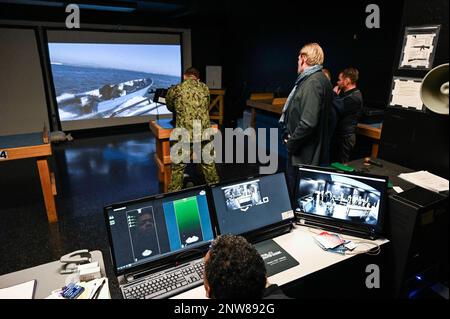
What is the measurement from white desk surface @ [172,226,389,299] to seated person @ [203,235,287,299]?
0.98ft

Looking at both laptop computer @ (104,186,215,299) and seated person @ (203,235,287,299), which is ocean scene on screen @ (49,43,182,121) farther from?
seated person @ (203,235,287,299)

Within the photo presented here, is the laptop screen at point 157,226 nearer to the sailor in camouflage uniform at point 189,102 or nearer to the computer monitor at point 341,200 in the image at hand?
the computer monitor at point 341,200

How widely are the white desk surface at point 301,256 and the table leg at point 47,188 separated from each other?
2233mm

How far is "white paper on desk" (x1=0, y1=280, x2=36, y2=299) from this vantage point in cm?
120

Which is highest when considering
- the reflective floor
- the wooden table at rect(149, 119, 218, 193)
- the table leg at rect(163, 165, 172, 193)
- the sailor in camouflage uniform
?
the sailor in camouflage uniform

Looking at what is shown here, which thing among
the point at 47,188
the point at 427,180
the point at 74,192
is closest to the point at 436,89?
the point at 427,180

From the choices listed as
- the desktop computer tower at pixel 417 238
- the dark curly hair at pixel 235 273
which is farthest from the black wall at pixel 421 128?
the dark curly hair at pixel 235 273

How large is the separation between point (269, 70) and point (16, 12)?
4509mm

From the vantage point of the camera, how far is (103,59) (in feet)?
20.0

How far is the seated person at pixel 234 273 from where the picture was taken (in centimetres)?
97

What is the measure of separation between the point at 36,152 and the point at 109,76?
397 centimetres

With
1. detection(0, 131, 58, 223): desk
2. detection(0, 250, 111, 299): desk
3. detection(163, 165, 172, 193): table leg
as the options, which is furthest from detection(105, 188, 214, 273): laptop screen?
detection(163, 165, 172, 193): table leg

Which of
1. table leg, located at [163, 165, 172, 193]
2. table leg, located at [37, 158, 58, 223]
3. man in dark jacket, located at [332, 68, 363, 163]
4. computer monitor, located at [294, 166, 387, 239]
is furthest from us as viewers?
table leg, located at [163, 165, 172, 193]
